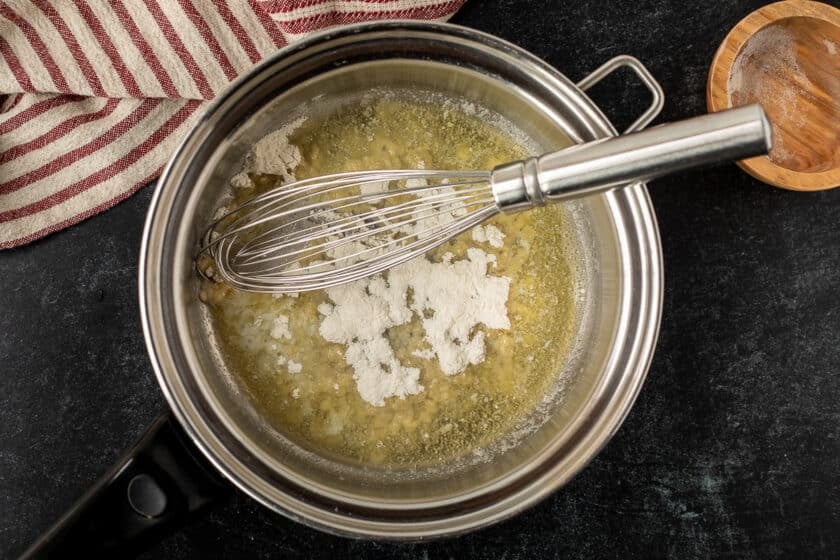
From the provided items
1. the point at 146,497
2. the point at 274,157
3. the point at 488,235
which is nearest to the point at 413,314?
the point at 488,235

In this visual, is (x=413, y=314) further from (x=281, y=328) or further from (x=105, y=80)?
(x=105, y=80)

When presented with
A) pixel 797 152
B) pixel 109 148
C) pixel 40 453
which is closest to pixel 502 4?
pixel 797 152

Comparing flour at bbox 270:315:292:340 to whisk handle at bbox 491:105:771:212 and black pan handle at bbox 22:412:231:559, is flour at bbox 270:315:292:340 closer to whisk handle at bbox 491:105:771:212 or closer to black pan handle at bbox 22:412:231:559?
black pan handle at bbox 22:412:231:559

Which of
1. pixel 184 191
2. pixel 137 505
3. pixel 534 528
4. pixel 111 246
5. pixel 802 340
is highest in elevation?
pixel 184 191

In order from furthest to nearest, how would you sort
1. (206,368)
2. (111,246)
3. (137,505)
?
(111,246) < (206,368) < (137,505)

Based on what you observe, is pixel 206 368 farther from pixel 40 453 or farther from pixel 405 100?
pixel 405 100

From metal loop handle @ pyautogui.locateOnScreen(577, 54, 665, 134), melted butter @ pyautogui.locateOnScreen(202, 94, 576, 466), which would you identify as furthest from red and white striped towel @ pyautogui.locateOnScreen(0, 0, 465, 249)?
metal loop handle @ pyautogui.locateOnScreen(577, 54, 665, 134)
